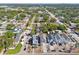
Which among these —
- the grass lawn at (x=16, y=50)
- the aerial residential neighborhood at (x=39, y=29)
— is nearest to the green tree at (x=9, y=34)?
the aerial residential neighborhood at (x=39, y=29)

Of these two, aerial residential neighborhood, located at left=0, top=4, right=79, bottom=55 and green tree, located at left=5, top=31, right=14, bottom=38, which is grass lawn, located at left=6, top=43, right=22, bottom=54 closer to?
aerial residential neighborhood, located at left=0, top=4, right=79, bottom=55

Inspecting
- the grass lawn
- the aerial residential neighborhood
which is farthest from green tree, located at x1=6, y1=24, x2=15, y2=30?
the grass lawn

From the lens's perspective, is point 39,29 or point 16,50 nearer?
point 16,50

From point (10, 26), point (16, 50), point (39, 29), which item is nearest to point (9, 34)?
point (10, 26)

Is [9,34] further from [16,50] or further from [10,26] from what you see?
[16,50]

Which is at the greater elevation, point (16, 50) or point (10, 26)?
point (10, 26)

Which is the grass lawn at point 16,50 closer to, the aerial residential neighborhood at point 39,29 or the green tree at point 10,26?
the aerial residential neighborhood at point 39,29
